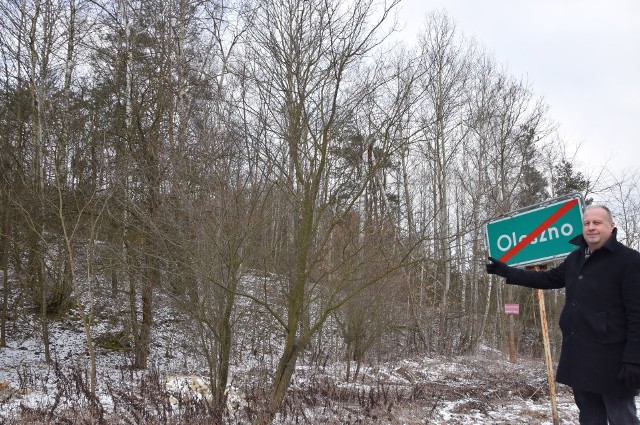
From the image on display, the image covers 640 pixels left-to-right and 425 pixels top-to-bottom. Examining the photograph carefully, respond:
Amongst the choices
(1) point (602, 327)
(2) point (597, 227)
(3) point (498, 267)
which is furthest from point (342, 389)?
(2) point (597, 227)

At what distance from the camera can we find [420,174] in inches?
829

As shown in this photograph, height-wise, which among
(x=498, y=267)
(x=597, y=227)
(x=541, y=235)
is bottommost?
(x=498, y=267)

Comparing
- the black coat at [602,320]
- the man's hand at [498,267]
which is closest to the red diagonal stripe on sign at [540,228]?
the man's hand at [498,267]

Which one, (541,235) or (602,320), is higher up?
(541,235)

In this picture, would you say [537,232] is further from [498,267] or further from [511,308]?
[511,308]

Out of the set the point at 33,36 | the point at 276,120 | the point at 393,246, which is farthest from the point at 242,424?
the point at 33,36

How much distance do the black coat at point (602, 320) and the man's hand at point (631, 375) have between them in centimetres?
3

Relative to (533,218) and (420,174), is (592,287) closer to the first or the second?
(533,218)

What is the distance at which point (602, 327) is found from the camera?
2.64 metres

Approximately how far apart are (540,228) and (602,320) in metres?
1.40

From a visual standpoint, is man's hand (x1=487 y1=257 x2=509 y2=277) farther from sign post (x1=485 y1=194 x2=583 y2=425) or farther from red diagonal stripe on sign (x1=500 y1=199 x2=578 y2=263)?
red diagonal stripe on sign (x1=500 y1=199 x2=578 y2=263)

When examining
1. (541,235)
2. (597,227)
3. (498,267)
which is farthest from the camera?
(541,235)

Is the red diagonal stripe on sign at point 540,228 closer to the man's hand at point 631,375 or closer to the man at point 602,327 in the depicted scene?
the man at point 602,327

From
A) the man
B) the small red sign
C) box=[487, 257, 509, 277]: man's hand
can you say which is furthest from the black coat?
the small red sign
